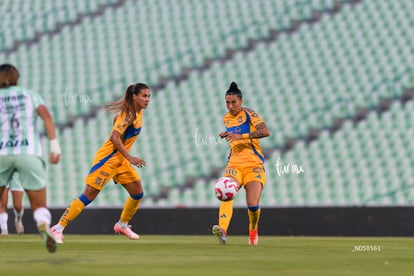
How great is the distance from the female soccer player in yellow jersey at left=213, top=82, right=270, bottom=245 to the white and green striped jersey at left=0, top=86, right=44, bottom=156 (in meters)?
3.59

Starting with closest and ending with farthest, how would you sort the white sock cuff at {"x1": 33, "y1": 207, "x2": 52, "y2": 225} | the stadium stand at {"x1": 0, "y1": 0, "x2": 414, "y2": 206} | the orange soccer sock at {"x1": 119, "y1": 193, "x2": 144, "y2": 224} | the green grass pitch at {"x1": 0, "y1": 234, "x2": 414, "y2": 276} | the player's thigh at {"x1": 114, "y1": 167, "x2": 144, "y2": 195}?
the green grass pitch at {"x1": 0, "y1": 234, "x2": 414, "y2": 276} < the white sock cuff at {"x1": 33, "y1": 207, "x2": 52, "y2": 225} < the player's thigh at {"x1": 114, "y1": 167, "x2": 144, "y2": 195} < the orange soccer sock at {"x1": 119, "y1": 193, "x2": 144, "y2": 224} < the stadium stand at {"x1": 0, "y1": 0, "x2": 414, "y2": 206}

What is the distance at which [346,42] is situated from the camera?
20.8 meters

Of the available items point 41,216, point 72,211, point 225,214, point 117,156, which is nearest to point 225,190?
point 225,214

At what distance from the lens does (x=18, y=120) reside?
278 inches

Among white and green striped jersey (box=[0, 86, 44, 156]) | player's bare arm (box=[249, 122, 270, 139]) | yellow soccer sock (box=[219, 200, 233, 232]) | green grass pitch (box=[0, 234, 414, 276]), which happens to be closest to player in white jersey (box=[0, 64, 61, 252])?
white and green striped jersey (box=[0, 86, 44, 156])

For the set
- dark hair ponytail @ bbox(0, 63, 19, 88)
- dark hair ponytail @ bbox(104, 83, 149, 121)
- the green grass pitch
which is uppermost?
dark hair ponytail @ bbox(104, 83, 149, 121)

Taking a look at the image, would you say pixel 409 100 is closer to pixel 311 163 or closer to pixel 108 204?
pixel 311 163

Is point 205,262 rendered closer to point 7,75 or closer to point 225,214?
point 7,75

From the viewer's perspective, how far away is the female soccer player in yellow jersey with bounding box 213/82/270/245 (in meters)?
10.4

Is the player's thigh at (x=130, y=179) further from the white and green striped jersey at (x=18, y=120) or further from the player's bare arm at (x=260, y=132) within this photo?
the white and green striped jersey at (x=18, y=120)

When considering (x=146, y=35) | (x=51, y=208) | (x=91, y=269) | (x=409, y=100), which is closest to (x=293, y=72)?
(x=409, y=100)

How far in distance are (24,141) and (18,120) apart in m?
0.19

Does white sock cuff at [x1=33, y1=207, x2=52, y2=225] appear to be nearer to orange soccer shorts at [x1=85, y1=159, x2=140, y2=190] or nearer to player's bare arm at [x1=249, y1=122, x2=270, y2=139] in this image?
orange soccer shorts at [x1=85, y1=159, x2=140, y2=190]

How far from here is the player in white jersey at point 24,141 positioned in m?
6.95
